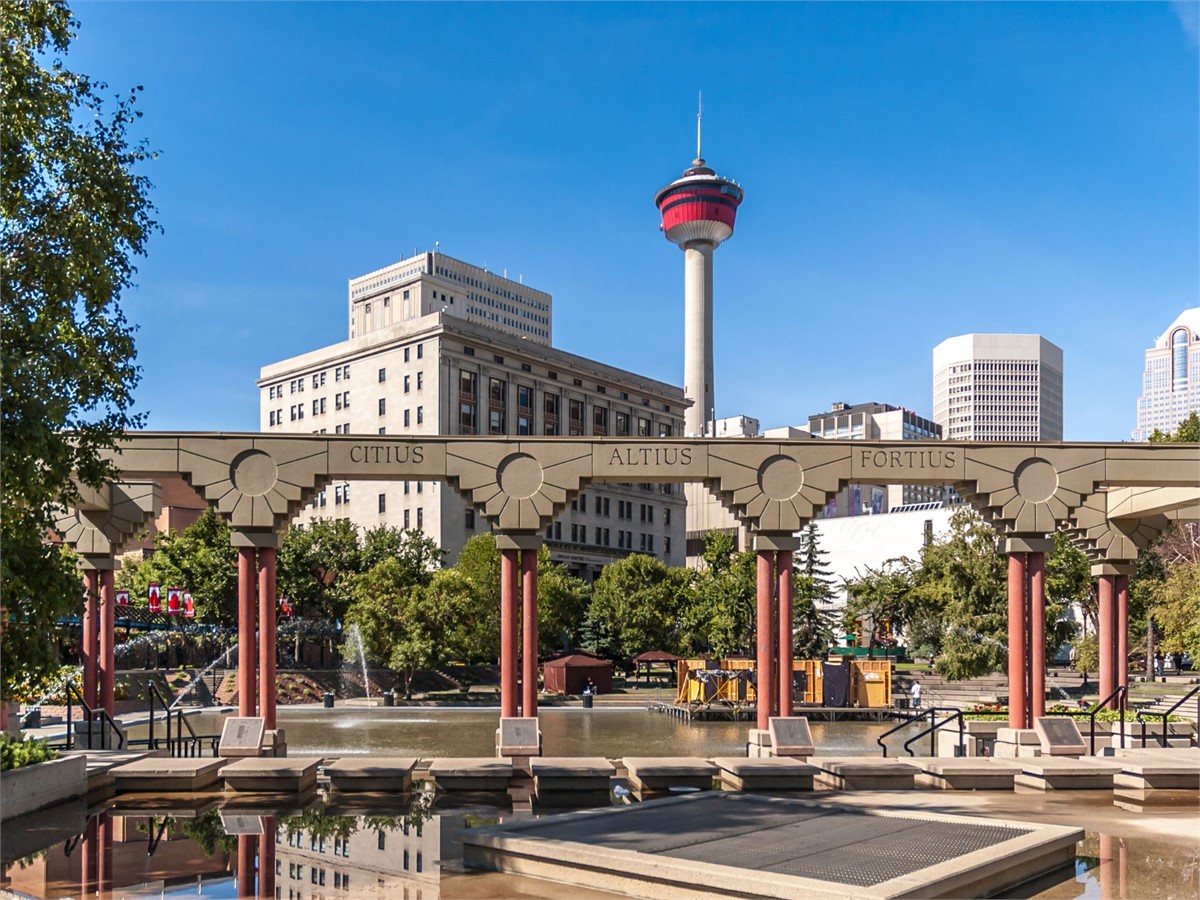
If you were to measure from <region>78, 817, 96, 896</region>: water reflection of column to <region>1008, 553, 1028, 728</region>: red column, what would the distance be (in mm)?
16320

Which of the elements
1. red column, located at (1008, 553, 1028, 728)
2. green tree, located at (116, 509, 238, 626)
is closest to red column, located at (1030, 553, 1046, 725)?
red column, located at (1008, 553, 1028, 728)

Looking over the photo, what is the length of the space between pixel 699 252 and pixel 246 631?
6911 inches

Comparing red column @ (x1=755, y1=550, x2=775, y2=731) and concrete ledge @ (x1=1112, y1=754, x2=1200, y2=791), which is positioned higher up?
red column @ (x1=755, y1=550, x2=775, y2=731)

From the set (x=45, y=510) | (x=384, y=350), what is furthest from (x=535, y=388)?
(x=45, y=510)

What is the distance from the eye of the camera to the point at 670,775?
1902 cm

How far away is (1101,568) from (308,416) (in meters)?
99.9

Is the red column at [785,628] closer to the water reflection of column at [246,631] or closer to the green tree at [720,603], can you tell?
the water reflection of column at [246,631]

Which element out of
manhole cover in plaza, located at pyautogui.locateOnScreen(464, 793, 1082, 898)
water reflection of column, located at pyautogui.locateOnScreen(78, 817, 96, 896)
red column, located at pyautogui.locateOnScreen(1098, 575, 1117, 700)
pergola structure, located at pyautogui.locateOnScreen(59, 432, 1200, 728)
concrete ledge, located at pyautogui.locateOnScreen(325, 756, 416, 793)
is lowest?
concrete ledge, located at pyautogui.locateOnScreen(325, 756, 416, 793)

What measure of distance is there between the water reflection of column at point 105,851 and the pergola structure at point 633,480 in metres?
4.72

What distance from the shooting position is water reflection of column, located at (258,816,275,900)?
11916mm

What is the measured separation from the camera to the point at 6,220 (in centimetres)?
1565

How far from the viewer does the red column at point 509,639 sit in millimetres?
21328

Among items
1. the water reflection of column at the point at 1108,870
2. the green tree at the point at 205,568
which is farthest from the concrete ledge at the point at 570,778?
the green tree at the point at 205,568

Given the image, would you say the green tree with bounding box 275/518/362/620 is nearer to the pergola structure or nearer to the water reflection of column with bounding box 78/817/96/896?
the pergola structure
